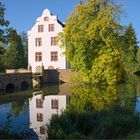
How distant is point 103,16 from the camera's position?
42125mm

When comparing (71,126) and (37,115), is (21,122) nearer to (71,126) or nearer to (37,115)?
(37,115)

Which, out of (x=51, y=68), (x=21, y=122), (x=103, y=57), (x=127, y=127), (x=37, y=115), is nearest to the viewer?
(x=127, y=127)

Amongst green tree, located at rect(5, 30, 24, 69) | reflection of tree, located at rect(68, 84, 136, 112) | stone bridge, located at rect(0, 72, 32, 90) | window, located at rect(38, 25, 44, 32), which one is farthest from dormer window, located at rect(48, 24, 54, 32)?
reflection of tree, located at rect(68, 84, 136, 112)

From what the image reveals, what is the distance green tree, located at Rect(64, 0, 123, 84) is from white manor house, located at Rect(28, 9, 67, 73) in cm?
1209

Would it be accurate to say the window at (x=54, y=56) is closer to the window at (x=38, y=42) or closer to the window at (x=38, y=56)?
the window at (x=38, y=56)

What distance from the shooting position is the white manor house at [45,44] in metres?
55.7

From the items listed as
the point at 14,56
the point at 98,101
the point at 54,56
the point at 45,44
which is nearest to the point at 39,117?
the point at 98,101

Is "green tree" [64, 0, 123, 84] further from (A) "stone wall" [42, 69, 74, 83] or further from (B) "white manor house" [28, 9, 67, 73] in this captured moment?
(B) "white manor house" [28, 9, 67, 73]

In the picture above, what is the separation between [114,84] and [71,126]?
29085mm

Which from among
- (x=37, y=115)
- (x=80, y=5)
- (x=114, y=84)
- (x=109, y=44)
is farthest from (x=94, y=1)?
(x=37, y=115)

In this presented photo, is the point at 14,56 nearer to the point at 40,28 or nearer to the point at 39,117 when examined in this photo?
the point at 40,28

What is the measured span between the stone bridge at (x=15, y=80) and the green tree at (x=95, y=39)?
273 inches

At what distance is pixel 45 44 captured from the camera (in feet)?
187

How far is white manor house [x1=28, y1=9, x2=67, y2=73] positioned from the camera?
55719mm
